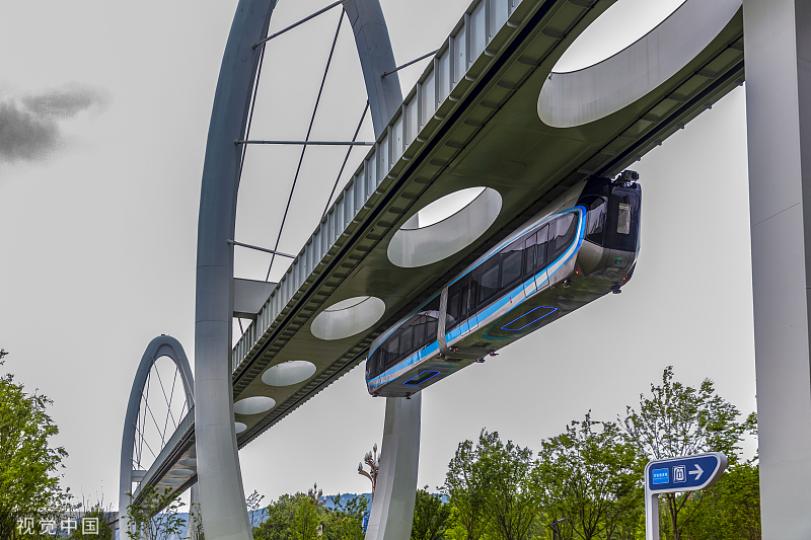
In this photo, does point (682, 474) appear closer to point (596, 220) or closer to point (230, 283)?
point (596, 220)

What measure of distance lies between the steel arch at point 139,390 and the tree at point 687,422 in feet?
188

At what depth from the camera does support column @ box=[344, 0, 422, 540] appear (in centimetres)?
3644

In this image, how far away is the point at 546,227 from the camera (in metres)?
23.0

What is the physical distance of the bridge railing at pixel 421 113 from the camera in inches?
687

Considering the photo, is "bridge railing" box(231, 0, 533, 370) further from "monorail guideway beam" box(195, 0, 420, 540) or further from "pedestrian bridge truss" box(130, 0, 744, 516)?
"monorail guideway beam" box(195, 0, 420, 540)

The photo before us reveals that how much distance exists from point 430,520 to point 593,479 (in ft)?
49.4

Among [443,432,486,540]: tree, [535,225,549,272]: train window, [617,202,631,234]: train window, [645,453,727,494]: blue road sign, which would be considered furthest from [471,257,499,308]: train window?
[443,432,486,540]: tree

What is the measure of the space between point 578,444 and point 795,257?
2518cm

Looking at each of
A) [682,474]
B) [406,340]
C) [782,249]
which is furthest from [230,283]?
[782,249]

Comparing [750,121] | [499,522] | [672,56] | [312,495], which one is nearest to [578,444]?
[499,522]

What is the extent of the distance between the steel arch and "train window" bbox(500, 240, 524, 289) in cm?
6347

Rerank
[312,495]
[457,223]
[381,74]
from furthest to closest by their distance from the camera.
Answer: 1. [312,495]
2. [381,74]
3. [457,223]

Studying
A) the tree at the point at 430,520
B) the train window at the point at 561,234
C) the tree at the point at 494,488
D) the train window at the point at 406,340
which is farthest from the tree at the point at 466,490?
the train window at the point at 561,234

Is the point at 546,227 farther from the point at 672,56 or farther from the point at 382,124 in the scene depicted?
the point at 382,124
